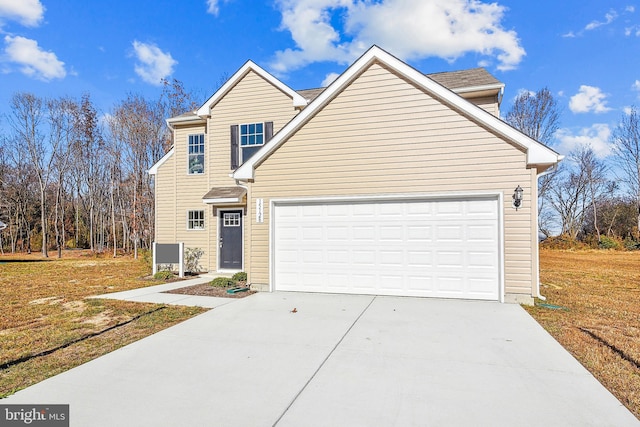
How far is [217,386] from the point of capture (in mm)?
3295

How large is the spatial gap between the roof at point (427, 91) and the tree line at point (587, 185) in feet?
72.2

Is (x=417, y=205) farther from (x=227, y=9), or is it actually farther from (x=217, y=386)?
(x=227, y=9)

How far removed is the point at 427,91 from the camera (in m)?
7.29

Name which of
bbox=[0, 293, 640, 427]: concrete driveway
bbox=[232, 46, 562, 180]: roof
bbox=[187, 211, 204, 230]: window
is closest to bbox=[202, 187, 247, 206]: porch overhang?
bbox=[187, 211, 204, 230]: window

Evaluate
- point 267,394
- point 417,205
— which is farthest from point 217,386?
point 417,205

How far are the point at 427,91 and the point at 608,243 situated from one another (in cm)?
2392

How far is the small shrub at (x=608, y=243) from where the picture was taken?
22672 millimetres

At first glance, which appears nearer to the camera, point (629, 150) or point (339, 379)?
point (339, 379)

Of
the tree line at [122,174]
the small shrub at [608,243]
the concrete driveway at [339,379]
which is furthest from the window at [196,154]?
the small shrub at [608,243]

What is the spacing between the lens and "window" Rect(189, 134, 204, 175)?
12.2 metres

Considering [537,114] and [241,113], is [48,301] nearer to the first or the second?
[241,113]

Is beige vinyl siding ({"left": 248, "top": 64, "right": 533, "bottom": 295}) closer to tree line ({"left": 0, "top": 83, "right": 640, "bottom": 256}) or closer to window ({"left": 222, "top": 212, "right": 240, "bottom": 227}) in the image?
window ({"left": 222, "top": 212, "right": 240, "bottom": 227})

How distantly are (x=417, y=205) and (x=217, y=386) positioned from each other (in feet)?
18.1

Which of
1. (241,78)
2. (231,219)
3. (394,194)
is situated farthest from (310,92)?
(394,194)
